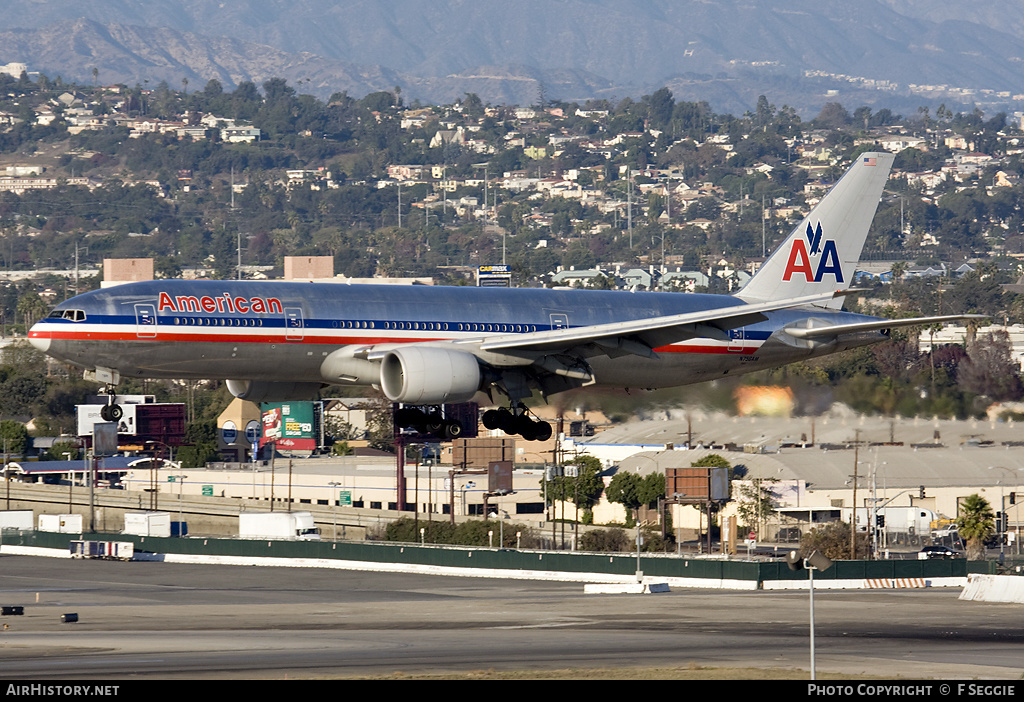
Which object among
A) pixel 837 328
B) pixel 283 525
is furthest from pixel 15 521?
pixel 837 328

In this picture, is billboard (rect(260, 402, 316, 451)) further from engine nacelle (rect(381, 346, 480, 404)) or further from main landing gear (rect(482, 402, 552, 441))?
engine nacelle (rect(381, 346, 480, 404))

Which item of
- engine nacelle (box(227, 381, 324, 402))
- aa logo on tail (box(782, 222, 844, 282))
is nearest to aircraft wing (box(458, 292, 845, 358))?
engine nacelle (box(227, 381, 324, 402))

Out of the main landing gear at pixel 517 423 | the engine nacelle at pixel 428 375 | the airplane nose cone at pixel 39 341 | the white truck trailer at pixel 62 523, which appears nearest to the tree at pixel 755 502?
the white truck trailer at pixel 62 523

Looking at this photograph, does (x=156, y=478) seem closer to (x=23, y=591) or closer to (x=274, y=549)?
(x=274, y=549)

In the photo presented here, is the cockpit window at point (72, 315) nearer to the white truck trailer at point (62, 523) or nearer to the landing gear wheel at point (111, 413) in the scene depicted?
the landing gear wheel at point (111, 413)

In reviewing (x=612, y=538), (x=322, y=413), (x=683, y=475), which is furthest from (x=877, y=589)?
(x=322, y=413)
